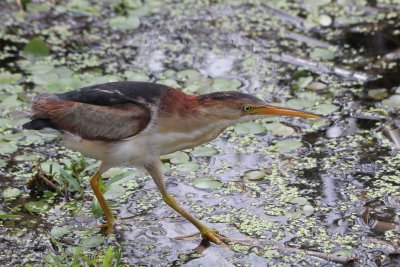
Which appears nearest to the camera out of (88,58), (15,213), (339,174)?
(15,213)

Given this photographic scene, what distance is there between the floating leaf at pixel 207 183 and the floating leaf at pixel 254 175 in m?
0.21

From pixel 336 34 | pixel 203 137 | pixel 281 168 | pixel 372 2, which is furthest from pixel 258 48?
pixel 203 137

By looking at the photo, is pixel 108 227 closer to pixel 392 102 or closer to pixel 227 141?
pixel 227 141

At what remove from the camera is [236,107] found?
14.5ft

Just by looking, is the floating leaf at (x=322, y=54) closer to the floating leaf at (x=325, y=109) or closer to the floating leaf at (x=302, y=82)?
the floating leaf at (x=302, y=82)

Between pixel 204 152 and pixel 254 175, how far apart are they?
1.40ft

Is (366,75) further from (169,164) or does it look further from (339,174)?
(169,164)

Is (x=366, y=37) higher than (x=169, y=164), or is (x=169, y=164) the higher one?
(x=366, y=37)

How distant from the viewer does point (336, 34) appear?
23.2 feet

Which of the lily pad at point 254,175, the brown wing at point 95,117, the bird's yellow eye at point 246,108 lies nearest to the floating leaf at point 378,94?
the lily pad at point 254,175

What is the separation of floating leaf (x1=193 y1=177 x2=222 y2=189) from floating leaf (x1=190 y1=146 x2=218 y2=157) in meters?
0.34

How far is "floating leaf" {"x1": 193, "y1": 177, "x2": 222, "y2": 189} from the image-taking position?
16.8 ft

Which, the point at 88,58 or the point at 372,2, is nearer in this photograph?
the point at 88,58

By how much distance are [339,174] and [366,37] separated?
6.89ft
